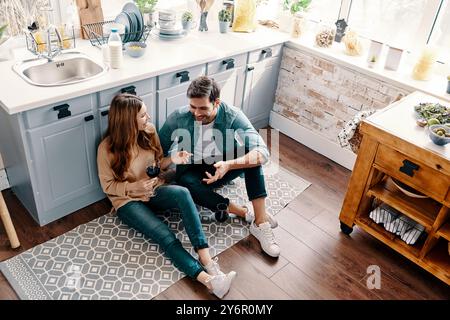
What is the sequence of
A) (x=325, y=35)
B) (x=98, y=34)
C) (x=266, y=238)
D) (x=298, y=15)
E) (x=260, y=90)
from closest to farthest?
1. (x=266, y=238)
2. (x=98, y=34)
3. (x=325, y=35)
4. (x=298, y=15)
5. (x=260, y=90)

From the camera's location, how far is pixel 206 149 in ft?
8.87

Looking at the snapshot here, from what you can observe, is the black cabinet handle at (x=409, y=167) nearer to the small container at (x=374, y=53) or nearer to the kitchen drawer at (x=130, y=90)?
the small container at (x=374, y=53)

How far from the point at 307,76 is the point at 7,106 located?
7.09 ft

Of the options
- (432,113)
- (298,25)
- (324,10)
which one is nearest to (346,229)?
(432,113)

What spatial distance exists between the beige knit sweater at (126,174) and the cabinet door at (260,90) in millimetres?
1170

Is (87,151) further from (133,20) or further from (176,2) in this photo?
(176,2)

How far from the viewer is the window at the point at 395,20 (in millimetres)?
3010

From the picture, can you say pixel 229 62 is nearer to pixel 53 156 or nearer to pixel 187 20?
pixel 187 20

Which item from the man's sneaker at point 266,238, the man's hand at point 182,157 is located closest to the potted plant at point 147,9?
the man's hand at point 182,157

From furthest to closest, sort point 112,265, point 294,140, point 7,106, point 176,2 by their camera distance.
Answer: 1. point 294,140
2. point 176,2
3. point 112,265
4. point 7,106

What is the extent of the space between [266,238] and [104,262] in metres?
0.93

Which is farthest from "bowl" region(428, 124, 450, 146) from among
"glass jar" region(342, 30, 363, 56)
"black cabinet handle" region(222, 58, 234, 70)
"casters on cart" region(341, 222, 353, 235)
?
"black cabinet handle" region(222, 58, 234, 70)

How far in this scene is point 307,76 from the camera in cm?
339
